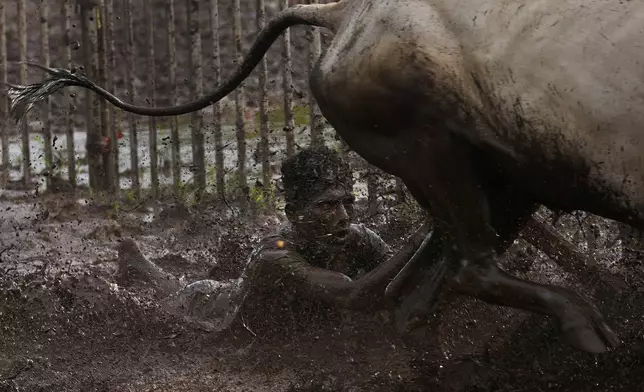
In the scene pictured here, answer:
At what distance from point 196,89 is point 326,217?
11.4ft

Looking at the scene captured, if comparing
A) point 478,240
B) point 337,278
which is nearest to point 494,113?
point 478,240

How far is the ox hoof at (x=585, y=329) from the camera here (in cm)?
324

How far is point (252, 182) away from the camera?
7785 mm

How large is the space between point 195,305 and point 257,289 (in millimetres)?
535

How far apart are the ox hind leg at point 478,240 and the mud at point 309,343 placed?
0.88 ft

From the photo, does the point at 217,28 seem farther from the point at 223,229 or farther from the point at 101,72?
the point at 223,229

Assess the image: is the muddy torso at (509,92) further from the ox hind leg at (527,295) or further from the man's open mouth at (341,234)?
the man's open mouth at (341,234)

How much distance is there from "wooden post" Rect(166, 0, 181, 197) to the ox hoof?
4.99 metres

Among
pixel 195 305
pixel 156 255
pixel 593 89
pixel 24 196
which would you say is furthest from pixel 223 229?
pixel 593 89

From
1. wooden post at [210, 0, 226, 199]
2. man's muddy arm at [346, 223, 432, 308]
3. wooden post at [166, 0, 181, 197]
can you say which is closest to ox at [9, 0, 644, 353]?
man's muddy arm at [346, 223, 432, 308]

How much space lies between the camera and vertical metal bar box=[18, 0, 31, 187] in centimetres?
824

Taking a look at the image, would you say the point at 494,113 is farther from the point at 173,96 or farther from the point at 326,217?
the point at 173,96

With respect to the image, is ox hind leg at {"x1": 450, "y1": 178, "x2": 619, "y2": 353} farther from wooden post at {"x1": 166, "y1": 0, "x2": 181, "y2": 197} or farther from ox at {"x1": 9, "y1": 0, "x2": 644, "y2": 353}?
wooden post at {"x1": 166, "y1": 0, "x2": 181, "y2": 197}

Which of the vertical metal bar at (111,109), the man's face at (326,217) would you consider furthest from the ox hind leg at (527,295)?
the vertical metal bar at (111,109)
